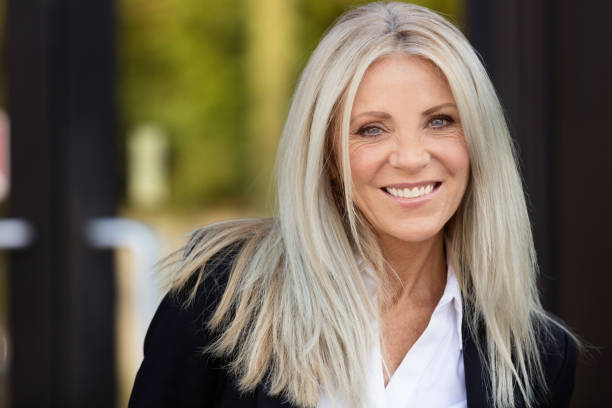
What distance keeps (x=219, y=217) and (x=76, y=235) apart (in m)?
0.75

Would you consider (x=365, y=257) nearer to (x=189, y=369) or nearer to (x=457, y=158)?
(x=457, y=158)

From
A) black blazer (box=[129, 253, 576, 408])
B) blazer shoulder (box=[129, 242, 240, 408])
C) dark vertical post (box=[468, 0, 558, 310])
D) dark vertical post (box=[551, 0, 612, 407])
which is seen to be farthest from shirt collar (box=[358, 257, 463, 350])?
dark vertical post (box=[468, 0, 558, 310])

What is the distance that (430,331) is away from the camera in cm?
218

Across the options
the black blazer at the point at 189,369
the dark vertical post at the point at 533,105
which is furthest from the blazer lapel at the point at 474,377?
the dark vertical post at the point at 533,105

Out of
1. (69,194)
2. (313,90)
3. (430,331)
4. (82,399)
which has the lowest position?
(82,399)

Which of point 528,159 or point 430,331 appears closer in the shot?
point 430,331

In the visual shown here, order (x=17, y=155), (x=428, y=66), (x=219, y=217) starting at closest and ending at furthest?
(x=428, y=66) → (x=17, y=155) → (x=219, y=217)

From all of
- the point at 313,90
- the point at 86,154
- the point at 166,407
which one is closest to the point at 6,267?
the point at 86,154

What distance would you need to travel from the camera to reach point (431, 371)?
84.8 inches

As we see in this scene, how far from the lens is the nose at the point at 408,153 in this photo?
79.5 inches

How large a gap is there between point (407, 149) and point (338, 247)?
0.29 meters

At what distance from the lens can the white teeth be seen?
207cm

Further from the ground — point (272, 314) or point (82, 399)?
point (272, 314)

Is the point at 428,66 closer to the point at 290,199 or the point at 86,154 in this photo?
the point at 290,199
